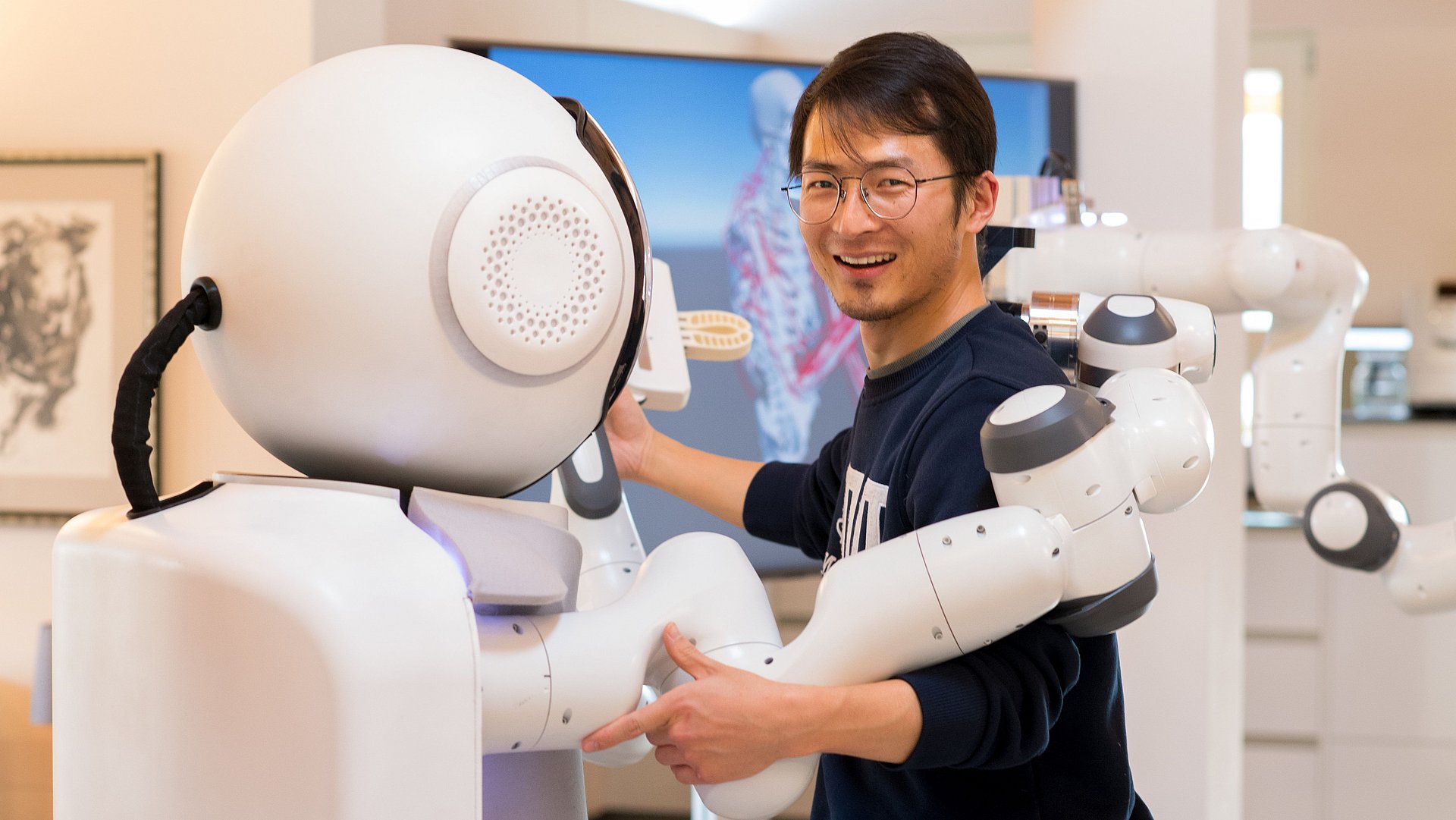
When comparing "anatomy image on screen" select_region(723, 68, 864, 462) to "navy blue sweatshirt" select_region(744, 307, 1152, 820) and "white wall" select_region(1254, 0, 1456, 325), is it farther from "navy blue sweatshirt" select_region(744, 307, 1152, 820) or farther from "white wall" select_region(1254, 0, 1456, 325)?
"white wall" select_region(1254, 0, 1456, 325)

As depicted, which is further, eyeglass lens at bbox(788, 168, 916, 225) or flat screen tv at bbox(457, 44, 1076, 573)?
flat screen tv at bbox(457, 44, 1076, 573)

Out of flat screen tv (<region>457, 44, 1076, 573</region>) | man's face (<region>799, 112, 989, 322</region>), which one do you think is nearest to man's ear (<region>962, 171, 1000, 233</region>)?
man's face (<region>799, 112, 989, 322</region>)

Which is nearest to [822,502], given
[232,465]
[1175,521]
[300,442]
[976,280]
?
[976,280]

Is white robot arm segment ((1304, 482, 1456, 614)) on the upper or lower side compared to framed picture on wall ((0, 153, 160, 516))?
lower

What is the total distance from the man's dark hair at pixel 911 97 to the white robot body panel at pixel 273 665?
0.56 metres

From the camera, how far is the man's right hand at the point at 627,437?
155cm

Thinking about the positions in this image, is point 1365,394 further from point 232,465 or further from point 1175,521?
point 232,465

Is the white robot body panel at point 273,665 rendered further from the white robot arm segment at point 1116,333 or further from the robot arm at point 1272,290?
the robot arm at point 1272,290

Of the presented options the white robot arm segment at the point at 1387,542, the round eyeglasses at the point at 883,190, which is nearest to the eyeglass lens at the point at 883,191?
the round eyeglasses at the point at 883,190

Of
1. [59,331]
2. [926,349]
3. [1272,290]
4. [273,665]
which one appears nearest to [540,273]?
[273,665]

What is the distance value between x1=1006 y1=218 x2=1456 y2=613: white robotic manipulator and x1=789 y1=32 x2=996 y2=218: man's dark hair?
658 millimetres

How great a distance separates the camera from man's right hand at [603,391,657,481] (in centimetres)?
155

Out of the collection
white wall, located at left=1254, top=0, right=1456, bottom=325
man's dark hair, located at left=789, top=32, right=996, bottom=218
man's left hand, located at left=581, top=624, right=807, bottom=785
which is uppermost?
white wall, located at left=1254, top=0, right=1456, bottom=325

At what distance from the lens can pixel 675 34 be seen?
346 cm
